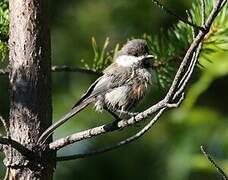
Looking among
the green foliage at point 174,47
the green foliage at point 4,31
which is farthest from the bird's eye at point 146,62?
the green foliage at point 4,31

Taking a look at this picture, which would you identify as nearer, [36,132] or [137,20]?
[36,132]

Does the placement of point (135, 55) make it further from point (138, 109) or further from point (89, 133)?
point (138, 109)

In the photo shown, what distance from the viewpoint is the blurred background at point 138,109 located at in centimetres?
563

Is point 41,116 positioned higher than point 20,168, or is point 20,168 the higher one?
point 41,116

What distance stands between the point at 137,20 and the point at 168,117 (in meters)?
0.86

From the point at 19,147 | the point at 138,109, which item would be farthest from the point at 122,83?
the point at 138,109

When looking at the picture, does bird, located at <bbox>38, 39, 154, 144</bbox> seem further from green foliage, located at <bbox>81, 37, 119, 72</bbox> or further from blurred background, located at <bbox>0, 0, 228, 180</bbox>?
blurred background, located at <bbox>0, 0, 228, 180</bbox>

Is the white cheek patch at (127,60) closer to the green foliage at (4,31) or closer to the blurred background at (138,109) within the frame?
the green foliage at (4,31)

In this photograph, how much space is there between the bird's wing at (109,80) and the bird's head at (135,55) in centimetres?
5

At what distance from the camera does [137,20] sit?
6855 millimetres

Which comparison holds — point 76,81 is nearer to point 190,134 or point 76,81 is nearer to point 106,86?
point 190,134

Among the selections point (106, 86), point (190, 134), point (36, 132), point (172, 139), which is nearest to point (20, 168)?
point (36, 132)

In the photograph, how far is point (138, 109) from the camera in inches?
249

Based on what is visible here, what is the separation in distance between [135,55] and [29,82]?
1.07 m
